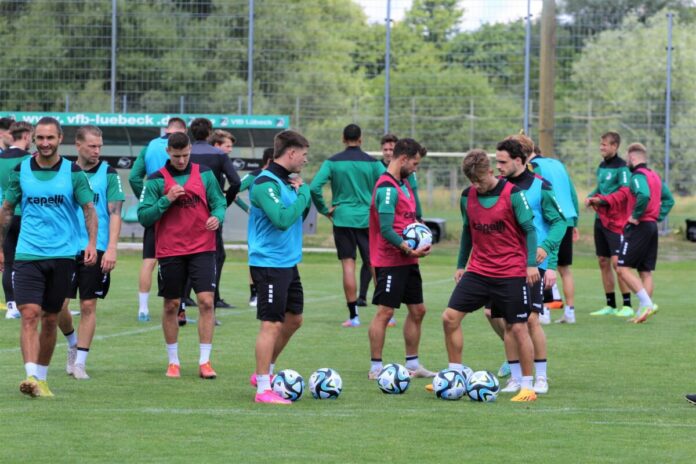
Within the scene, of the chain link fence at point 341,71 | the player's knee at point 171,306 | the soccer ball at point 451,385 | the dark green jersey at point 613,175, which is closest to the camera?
the soccer ball at point 451,385

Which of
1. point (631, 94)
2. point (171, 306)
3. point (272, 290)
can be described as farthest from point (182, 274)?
point (631, 94)

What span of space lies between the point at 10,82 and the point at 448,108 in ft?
34.9

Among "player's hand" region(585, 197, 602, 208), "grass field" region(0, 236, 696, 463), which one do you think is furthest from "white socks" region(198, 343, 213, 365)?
"player's hand" region(585, 197, 602, 208)

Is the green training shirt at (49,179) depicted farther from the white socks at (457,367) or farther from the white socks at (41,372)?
the white socks at (457,367)

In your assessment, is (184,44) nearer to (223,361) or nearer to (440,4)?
(440,4)

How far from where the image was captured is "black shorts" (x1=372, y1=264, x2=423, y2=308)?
10453 millimetres

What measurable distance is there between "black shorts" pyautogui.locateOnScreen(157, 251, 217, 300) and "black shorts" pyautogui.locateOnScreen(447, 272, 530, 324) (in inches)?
86.5

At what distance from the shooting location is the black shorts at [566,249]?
49.6 ft

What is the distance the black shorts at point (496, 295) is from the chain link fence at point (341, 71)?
20.0 meters

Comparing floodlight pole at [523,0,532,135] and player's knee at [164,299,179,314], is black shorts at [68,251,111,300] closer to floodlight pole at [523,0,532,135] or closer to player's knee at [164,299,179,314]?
player's knee at [164,299,179,314]

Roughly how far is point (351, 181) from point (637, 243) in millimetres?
3774

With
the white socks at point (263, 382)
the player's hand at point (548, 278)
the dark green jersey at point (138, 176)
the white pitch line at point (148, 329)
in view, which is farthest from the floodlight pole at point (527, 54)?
the white socks at point (263, 382)

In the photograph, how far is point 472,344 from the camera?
13070mm

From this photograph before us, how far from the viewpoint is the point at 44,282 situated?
30.7 feet
